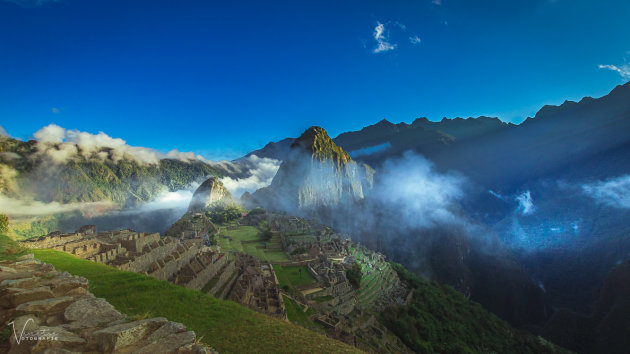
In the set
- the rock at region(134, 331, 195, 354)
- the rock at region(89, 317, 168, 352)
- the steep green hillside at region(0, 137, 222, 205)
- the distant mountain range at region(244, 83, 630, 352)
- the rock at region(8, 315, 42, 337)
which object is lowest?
the distant mountain range at region(244, 83, 630, 352)

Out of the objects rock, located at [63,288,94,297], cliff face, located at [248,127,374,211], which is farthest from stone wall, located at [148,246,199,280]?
cliff face, located at [248,127,374,211]

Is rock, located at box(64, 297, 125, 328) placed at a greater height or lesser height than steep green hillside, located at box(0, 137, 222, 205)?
lesser

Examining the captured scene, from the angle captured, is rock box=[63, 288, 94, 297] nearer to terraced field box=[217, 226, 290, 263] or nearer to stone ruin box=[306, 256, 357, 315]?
stone ruin box=[306, 256, 357, 315]

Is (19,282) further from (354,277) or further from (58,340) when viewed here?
(354,277)

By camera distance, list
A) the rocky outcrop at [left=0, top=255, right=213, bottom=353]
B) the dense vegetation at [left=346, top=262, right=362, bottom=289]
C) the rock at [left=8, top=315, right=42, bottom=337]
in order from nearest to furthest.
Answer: the rocky outcrop at [left=0, top=255, right=213, bottom=353] → the rock at [left=8, top=315, right=42, bottom=337] → the dense vegetation at [left=346, top=262, right=362, bottom=289]

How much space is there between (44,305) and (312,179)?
456 feet

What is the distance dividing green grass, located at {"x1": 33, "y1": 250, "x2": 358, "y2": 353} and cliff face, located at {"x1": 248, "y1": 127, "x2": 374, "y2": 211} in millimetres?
119529

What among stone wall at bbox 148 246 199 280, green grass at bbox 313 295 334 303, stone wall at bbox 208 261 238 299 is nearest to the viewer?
stone wall at bbox 148 246 199 280

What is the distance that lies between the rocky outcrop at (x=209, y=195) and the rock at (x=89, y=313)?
348 feet

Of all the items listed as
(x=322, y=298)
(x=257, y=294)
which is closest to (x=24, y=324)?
(x=257, y=294)

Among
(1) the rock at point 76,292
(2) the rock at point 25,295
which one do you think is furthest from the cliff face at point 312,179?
(2) the rock at point 25,295

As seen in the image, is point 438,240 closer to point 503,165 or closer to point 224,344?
point 503,165

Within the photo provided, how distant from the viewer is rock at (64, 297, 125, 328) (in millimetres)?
4609

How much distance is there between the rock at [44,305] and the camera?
466 cm
